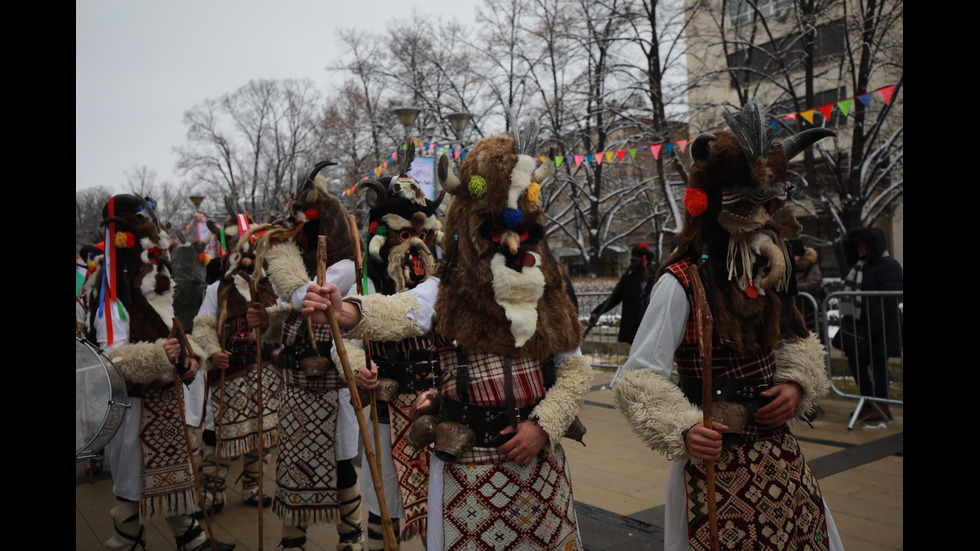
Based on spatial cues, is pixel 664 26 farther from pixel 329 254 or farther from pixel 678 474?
pixel 678 474

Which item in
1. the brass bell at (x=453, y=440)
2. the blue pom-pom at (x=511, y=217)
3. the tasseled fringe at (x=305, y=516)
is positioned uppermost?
the blue pom-pom at (x=511, y=217)

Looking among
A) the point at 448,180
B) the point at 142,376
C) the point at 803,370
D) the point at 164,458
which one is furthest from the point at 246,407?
the point at 803,370

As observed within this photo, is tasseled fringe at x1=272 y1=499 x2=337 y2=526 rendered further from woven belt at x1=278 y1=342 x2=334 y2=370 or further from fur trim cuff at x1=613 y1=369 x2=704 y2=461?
fur trim cuff at x1=613 y1=369 x2=704 y2=461

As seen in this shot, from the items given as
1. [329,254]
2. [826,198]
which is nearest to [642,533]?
[329,254]

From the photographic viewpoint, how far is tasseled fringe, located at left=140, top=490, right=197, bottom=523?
13.7ft

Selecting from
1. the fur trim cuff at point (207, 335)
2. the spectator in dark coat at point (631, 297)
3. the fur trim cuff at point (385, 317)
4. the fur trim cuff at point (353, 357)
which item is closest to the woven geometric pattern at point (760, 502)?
the fur trim cuff at point (385, 317)

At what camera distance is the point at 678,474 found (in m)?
2.69

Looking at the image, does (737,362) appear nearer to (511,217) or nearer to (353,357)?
(511,217)

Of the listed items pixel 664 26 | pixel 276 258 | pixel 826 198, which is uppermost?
pixel 664 26

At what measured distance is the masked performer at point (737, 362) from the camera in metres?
2.47

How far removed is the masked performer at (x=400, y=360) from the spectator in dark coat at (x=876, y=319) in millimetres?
5363

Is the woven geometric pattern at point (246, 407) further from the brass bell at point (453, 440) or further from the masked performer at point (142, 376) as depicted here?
the brass bell at point (453, 440)

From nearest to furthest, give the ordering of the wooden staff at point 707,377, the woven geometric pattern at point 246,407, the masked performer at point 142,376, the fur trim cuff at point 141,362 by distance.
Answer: the wooden staff at point 707,377 < the fur trim cuff at point 141,362 < the masked performer at point 142,376 < the woven geometric pattern at point 246,407
